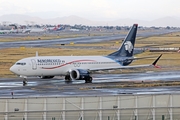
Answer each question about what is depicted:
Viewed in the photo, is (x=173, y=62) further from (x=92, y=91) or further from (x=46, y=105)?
(x=46, y=105)

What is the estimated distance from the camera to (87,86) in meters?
63.0

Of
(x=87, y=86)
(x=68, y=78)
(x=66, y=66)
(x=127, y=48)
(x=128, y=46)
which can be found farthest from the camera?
(x=128, y=46)

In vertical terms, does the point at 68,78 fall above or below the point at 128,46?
below

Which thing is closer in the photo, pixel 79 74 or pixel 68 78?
pixel 79 74

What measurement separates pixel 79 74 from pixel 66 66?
262 centimetres

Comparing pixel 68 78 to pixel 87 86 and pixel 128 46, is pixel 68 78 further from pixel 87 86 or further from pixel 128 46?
pixel 128 46

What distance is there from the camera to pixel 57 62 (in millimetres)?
69375

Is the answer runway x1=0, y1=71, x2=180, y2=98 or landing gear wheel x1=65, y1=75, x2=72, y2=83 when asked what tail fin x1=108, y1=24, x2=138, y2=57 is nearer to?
runway x1=0, y1=71, x2=180, y2=98

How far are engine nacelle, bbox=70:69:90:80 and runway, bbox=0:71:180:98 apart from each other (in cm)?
87

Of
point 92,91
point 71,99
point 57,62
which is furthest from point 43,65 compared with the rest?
point 71,99

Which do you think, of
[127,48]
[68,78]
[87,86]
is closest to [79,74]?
[68,78]

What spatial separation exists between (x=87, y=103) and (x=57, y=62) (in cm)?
3762

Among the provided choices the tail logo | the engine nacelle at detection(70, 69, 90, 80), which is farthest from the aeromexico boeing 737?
the tail logo

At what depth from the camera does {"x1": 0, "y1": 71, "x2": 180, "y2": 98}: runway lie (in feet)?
179
